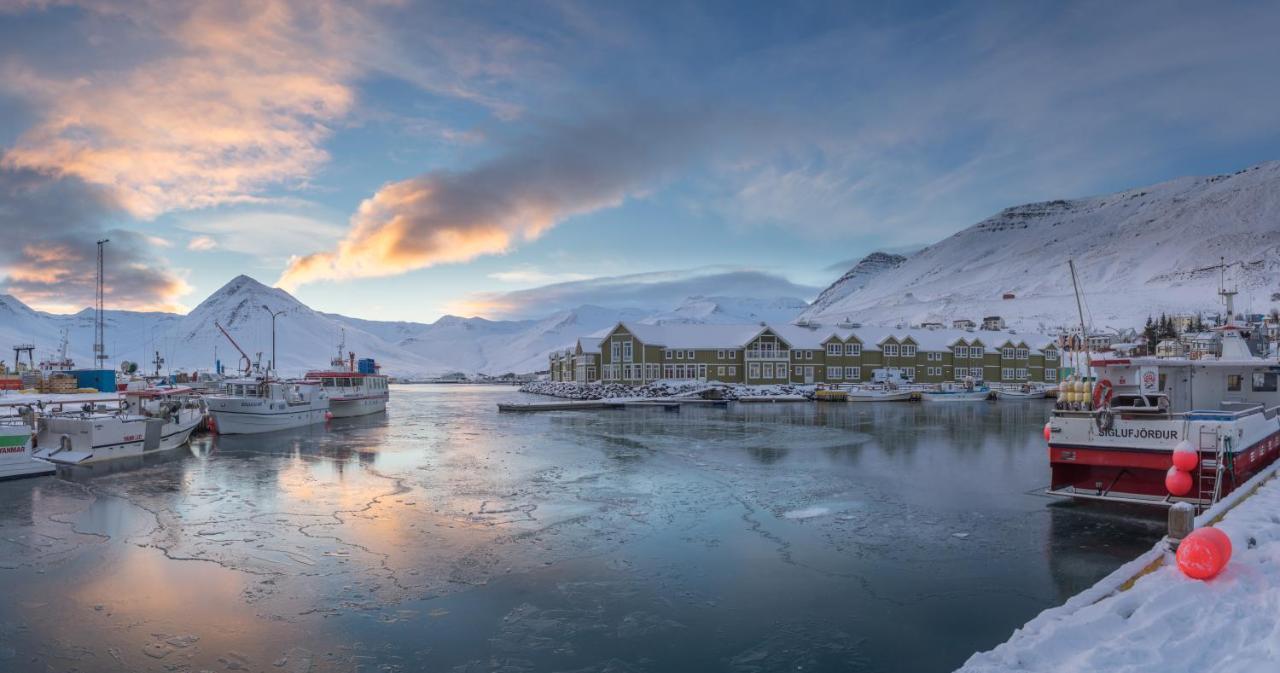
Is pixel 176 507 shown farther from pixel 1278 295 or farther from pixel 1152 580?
pixel 1278 295

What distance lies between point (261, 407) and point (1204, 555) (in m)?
46.8

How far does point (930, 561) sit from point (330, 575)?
11.6 meters

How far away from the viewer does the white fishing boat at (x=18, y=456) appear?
24703 millimetres

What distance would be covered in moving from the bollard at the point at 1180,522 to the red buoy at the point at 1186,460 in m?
7.62

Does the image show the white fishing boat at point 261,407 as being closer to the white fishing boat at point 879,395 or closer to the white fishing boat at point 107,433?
the white fishing boat at point 107,433

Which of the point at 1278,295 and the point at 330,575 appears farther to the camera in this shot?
the point at 1278,295

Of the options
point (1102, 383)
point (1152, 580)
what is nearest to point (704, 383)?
point (1102, 383)

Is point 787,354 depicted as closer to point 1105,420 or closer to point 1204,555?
point 1105,420

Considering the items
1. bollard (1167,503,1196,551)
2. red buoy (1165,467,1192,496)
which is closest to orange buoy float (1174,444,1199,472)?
red buoy (1165,467,1192,496)

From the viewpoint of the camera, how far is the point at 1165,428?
1797 cm

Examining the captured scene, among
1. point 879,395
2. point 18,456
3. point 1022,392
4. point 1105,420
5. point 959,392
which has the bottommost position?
point 1022,392

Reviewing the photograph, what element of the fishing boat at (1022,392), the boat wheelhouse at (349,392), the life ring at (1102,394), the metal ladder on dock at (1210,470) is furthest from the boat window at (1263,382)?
the fishing boat at (1022,392)

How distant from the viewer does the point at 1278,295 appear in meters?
155

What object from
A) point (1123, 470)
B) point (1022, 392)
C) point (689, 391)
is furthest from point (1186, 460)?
point (1022, 392)
